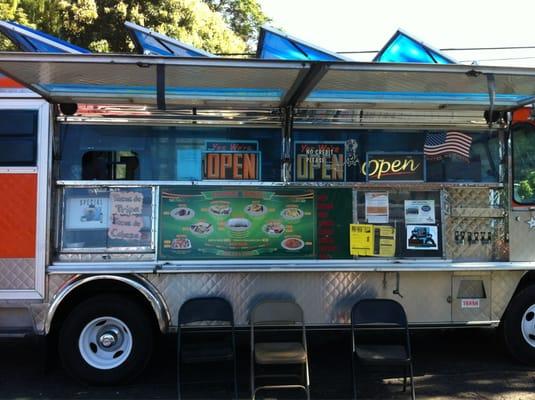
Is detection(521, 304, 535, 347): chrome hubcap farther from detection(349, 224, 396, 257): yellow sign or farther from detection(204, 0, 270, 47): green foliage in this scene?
detection(204, 0, 270, 47): green foliage

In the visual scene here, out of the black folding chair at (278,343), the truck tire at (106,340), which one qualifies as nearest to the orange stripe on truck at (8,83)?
the truck tire at (106,340)

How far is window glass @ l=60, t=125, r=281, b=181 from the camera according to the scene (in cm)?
470

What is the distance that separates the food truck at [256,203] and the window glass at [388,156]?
0.01m

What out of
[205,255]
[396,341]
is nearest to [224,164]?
[205,255]

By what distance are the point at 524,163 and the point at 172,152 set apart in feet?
11.3

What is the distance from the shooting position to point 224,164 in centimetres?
480

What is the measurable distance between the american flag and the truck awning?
283mm

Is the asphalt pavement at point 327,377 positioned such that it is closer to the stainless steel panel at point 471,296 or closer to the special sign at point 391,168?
the stainless steel panel at point 471,296

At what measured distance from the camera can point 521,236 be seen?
16.3 feet

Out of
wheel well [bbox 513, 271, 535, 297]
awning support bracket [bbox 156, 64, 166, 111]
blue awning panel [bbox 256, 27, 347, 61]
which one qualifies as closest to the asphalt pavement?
wheel well [bbox 513, 271, 535, 297]

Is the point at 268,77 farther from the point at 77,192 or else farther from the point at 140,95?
the point at 77,192

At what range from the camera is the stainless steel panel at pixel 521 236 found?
4953 mm

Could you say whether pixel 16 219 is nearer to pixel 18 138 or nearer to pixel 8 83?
pixel 18 138

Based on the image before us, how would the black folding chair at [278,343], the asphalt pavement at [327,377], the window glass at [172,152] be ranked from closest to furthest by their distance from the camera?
1. the black folding chair at [278,343]
2. the asphalt pavement at [327,377]
3. the window glass at [172,152]
